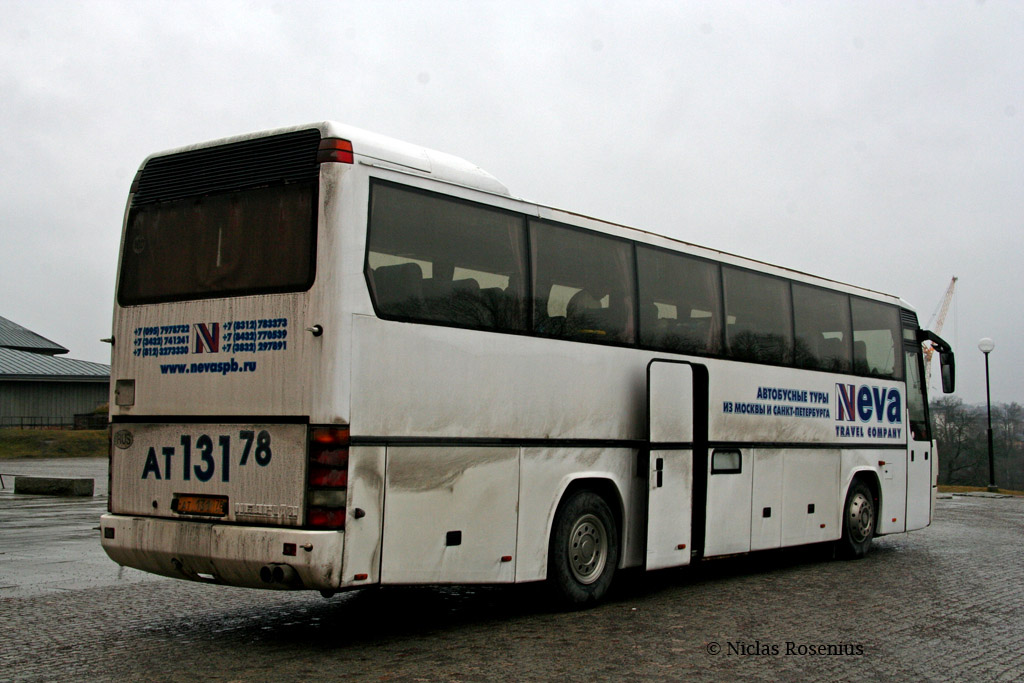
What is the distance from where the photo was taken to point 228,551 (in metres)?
7.32

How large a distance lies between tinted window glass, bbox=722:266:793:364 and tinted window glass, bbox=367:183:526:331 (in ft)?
11.9

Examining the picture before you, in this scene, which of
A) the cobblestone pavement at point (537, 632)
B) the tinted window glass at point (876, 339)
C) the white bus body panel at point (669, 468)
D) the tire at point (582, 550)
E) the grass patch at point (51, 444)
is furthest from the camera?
the grass patch at point (51, 444)

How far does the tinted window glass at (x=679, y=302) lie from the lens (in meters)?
10.4

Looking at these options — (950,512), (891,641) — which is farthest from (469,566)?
(950,512)

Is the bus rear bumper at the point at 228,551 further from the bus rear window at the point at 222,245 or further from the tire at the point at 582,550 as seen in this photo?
the tire at the point at 582,550

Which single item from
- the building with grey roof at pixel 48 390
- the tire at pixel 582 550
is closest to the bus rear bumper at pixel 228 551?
the tire at pixel 582 550

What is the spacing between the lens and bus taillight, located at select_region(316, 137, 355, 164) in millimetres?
7395

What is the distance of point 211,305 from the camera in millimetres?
7801

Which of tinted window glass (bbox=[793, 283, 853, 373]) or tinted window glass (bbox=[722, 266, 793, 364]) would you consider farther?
tinted window glass (bbox=[793, 283, 853, 373])

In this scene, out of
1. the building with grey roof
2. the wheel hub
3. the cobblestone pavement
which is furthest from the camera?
the building with grey roof

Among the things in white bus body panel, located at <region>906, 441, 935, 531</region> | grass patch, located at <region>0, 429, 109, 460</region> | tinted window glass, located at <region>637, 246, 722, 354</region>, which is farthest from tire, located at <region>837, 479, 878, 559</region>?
grass patch, located at <region>0, 429, 109, 460</region>

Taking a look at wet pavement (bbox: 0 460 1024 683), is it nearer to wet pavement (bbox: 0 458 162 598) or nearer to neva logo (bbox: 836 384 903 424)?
wet pavement (bbox: 0 458 162 598)

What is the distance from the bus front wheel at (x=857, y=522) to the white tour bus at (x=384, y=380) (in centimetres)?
374

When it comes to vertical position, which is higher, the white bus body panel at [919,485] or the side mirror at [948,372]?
the side mirror at [948,372]
